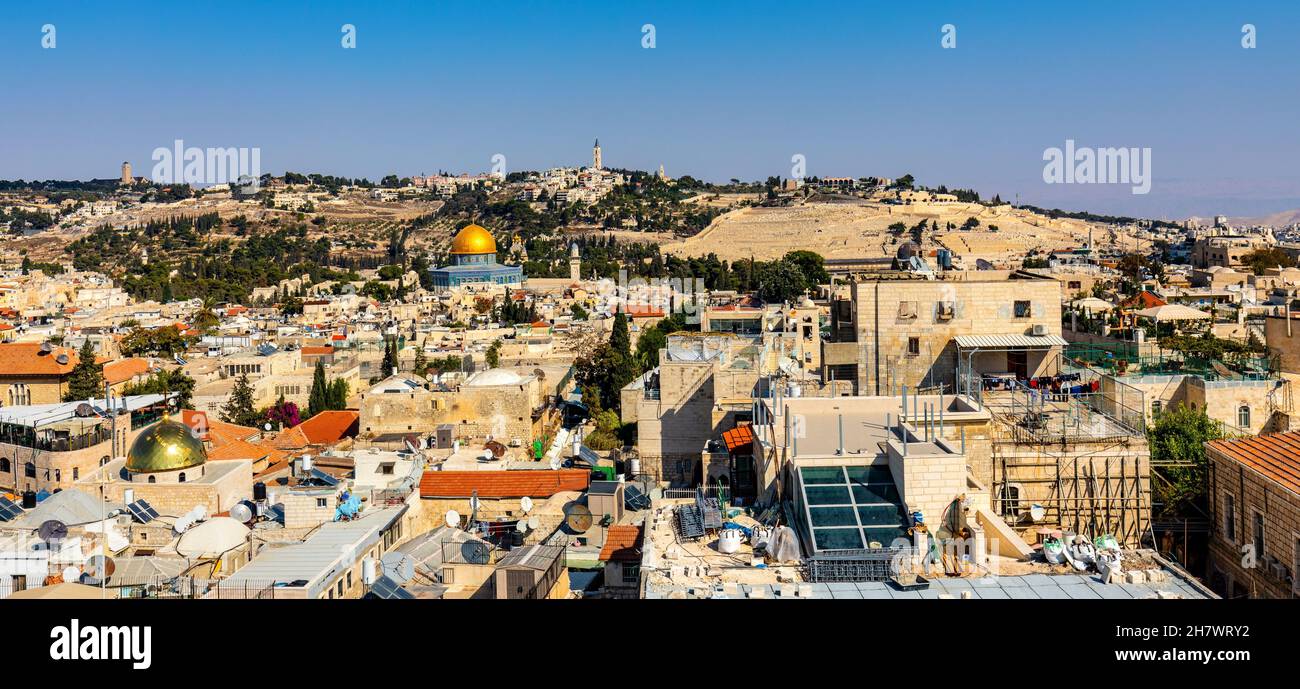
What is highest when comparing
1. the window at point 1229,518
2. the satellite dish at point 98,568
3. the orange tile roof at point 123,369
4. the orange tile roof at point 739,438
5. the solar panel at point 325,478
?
the orange tile roof at point 739,438

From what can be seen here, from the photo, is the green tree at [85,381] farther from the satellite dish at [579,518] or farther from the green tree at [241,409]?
the satellite dish at [579,518]

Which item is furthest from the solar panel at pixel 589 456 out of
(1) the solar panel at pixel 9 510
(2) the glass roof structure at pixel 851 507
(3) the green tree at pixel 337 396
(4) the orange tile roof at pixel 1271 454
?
(3) the green tree at pixel 337 396

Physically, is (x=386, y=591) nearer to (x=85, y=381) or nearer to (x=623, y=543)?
(x=623, y=543)

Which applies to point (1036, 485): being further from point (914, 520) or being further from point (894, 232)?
point (894, 232)

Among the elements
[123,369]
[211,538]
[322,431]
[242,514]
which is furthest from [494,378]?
[123,369]

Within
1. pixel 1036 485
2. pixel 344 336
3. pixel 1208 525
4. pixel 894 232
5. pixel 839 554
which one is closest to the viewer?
pixel 839 554

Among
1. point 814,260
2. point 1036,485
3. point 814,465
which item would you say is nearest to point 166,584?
point 814,465

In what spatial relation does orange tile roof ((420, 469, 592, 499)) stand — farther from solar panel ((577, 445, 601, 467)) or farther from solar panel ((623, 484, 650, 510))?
solar panel ((577, 445, 601, 467))
